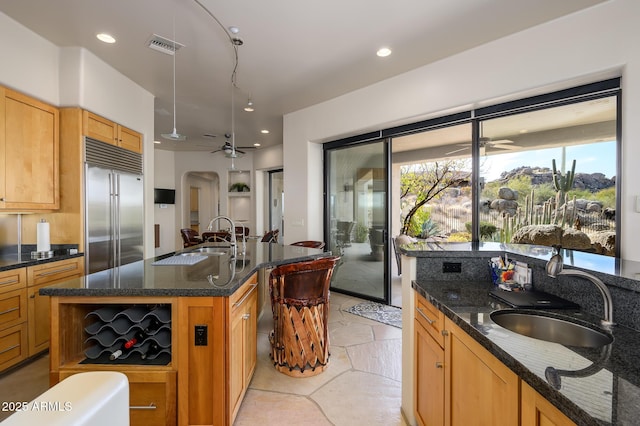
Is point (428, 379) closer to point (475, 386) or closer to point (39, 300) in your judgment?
point (475, 386)

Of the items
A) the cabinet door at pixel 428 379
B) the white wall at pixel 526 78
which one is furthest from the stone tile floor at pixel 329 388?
the white wall at pixel 526 78

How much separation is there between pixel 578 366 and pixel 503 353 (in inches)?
7.1

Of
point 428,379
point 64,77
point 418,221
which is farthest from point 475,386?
point 418,221

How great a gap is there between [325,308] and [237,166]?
21.6 feet

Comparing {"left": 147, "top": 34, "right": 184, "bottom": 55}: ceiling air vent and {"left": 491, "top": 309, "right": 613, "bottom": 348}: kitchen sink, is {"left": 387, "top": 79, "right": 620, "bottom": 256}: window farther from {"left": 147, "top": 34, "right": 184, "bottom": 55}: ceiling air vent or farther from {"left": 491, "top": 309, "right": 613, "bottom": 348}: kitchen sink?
{"left": 147, "top": 34, "right": 184, "bottom": 55}: ceiling air vent

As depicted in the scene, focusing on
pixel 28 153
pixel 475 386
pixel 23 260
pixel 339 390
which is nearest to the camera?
pixel 475 386

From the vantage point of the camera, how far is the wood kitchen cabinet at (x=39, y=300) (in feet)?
8.68

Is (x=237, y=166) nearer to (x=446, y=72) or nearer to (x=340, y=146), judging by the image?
(x=340, y=146)

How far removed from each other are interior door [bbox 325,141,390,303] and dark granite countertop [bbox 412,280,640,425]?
3.00m

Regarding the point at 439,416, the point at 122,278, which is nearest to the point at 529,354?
the point at 439,416

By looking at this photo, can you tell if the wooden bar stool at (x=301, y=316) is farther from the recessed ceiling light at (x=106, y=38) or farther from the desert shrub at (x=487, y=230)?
the recessed ceiling light at (x=106, y=38)

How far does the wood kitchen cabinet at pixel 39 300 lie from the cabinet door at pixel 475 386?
3.23 meters

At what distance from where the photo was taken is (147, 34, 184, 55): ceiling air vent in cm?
282

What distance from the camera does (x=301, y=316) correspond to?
239 centimetres
